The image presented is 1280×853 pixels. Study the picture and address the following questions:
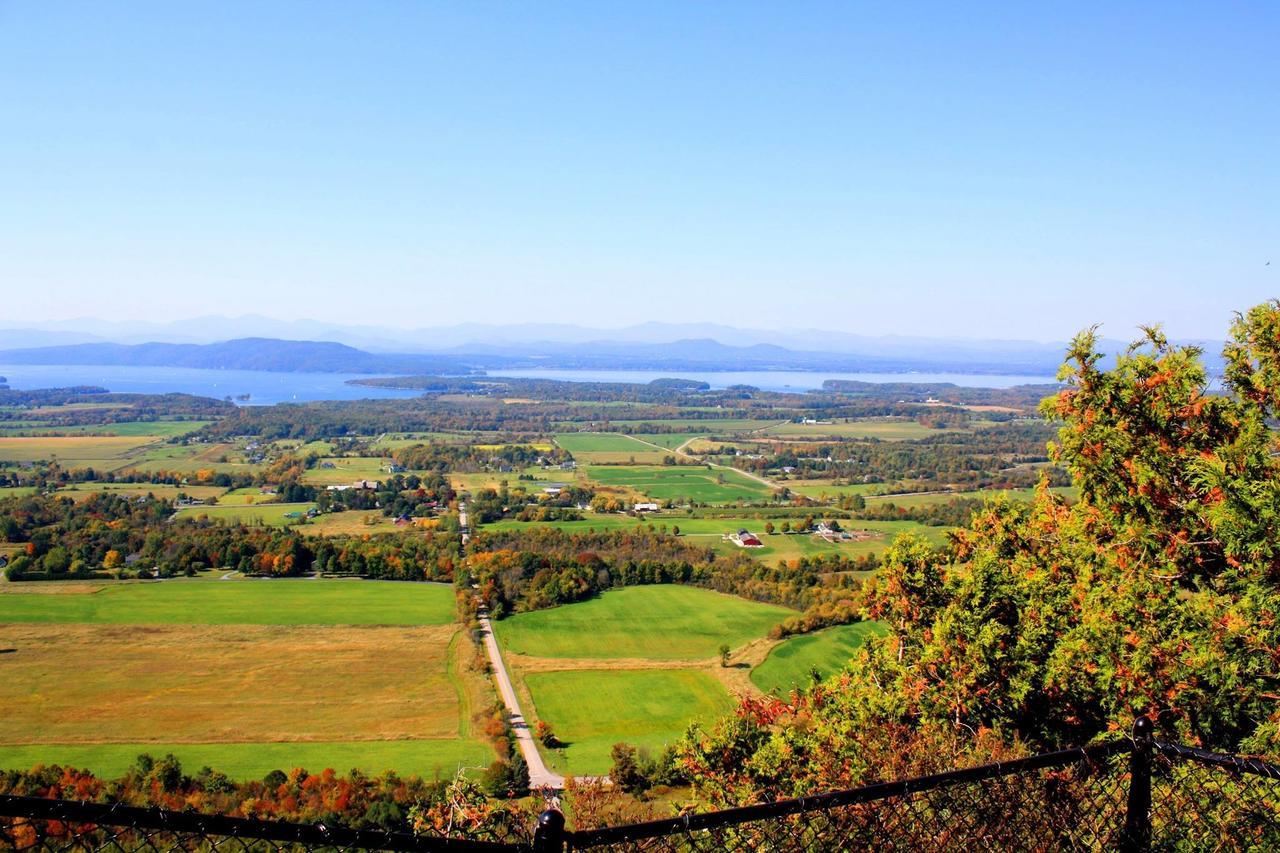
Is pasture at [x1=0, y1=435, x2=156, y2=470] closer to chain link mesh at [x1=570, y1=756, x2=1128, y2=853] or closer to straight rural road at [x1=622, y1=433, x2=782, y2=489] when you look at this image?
straight rural road at [x1=622, y1=433, x2=782, y2=489]

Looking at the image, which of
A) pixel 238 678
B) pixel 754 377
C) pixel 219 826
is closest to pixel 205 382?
pixel 754 377

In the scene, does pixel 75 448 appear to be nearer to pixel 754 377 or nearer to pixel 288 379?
pixel 288 379

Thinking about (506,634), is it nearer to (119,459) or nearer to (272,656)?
(272,656)

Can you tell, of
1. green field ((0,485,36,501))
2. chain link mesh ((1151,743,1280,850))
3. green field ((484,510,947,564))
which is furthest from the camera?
green field ((0,485,36,501))

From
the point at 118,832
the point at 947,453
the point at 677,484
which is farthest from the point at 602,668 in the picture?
the point at 947,453

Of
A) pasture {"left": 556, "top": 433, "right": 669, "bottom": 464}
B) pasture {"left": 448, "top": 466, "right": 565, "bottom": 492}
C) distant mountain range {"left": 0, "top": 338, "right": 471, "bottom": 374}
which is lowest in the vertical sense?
pasture {"left": 448, "top": 466, "right": 565, "bottom": 492}

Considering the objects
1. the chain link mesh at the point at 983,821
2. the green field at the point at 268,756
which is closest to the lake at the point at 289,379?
the green field at the point at 268,756

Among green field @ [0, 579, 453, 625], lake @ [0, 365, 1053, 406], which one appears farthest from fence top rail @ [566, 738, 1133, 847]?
lake @ [0, 365, 1053, 406]
